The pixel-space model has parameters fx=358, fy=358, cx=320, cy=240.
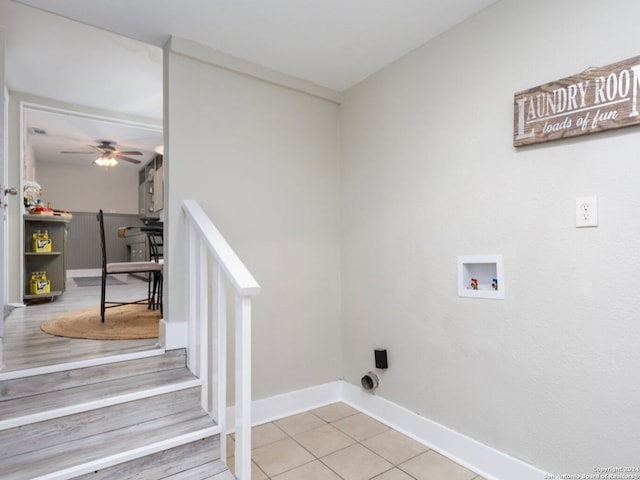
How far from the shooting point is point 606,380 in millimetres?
1357

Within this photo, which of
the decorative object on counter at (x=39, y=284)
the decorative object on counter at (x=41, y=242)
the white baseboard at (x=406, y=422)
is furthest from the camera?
the decorative object on counter at (x=41, y=242)

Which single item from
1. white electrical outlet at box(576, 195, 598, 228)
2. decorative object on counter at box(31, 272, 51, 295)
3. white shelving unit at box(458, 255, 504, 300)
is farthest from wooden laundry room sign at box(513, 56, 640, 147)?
decorative object on counter at box(31, 272, 51, 295)

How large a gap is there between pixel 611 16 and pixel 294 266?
6.54ft

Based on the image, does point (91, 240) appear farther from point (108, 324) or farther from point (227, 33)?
point (227, 33)

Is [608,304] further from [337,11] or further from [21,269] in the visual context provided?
[21,269]

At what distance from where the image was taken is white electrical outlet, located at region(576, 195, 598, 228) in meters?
1.39

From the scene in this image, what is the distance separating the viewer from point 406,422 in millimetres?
2133

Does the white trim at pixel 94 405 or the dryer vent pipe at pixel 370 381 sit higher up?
the white trim at pixel 94 405

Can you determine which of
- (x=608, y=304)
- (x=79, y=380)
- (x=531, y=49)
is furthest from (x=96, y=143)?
(x=608, y=304)

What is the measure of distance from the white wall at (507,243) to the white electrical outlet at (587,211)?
24 mm

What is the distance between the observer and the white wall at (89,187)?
7234mm

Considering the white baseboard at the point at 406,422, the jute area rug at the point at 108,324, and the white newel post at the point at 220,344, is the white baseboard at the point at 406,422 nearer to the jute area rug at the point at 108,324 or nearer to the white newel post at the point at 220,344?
the white newel post at the point at 220,344

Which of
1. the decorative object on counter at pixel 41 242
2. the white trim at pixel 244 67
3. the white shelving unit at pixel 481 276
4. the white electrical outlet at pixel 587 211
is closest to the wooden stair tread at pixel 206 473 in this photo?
the white shelving unit at pixel 481 276

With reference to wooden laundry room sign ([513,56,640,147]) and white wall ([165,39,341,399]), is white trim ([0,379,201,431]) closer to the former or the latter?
white wall ([165,39,341,399])
